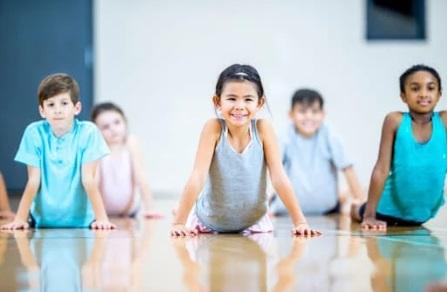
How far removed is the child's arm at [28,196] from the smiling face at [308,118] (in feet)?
4.17

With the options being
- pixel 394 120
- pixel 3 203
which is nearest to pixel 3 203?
pixel 3 203

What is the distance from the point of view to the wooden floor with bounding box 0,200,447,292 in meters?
1.58

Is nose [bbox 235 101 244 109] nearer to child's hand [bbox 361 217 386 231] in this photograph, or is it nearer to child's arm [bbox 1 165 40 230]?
child's hand [bbox 361 217 386 231]

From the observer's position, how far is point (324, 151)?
3783 mm

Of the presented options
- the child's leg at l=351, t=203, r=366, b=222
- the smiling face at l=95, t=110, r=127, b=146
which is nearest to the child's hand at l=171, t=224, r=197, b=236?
the child's leg at l=351, t=203, r=366, b=222

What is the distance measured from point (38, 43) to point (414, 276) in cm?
356

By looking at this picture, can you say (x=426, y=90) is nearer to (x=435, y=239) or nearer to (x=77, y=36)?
(x=435, y=239)

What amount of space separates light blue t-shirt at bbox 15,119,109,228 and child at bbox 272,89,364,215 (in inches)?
41.1

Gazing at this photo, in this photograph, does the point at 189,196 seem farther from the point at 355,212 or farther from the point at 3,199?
the point at 3,199

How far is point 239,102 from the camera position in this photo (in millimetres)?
2494

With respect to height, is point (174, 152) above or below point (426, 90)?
below

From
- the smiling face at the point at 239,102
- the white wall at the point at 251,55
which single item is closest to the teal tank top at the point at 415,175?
the smiling face at the point at 239,102

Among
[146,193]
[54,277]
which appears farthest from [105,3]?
[54,277]

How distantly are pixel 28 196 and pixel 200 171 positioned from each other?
669 mm
